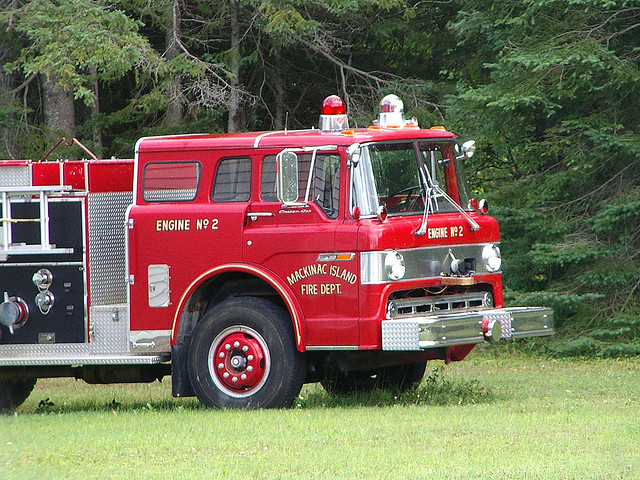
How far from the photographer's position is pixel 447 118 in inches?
685

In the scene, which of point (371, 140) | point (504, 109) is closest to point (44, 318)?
point (371, 140)

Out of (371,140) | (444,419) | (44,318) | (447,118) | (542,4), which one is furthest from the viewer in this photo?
(447,118)

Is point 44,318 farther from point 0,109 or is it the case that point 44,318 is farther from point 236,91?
point 0,109

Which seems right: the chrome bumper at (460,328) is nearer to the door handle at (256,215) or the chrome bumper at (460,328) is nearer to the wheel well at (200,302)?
the wheel well at (200,302)

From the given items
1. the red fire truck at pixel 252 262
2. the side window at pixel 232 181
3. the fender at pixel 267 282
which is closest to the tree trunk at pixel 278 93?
the red fire truck at pixel 252 262

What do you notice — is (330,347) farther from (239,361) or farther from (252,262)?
(252,262)

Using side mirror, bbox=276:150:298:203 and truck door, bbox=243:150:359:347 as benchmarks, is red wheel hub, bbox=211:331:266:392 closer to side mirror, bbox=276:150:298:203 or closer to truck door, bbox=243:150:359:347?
truck door, bbox=243:150:359:347

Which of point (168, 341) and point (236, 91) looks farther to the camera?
point (236, 91)

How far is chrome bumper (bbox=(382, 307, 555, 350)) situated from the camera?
9.17 m

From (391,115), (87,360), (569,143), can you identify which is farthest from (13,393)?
(569,143)

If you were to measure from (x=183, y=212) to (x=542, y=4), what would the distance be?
253 inches

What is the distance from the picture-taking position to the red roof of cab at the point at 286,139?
31.8ft

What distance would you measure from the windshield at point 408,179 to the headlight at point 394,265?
405 mm

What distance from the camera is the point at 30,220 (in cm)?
1045
